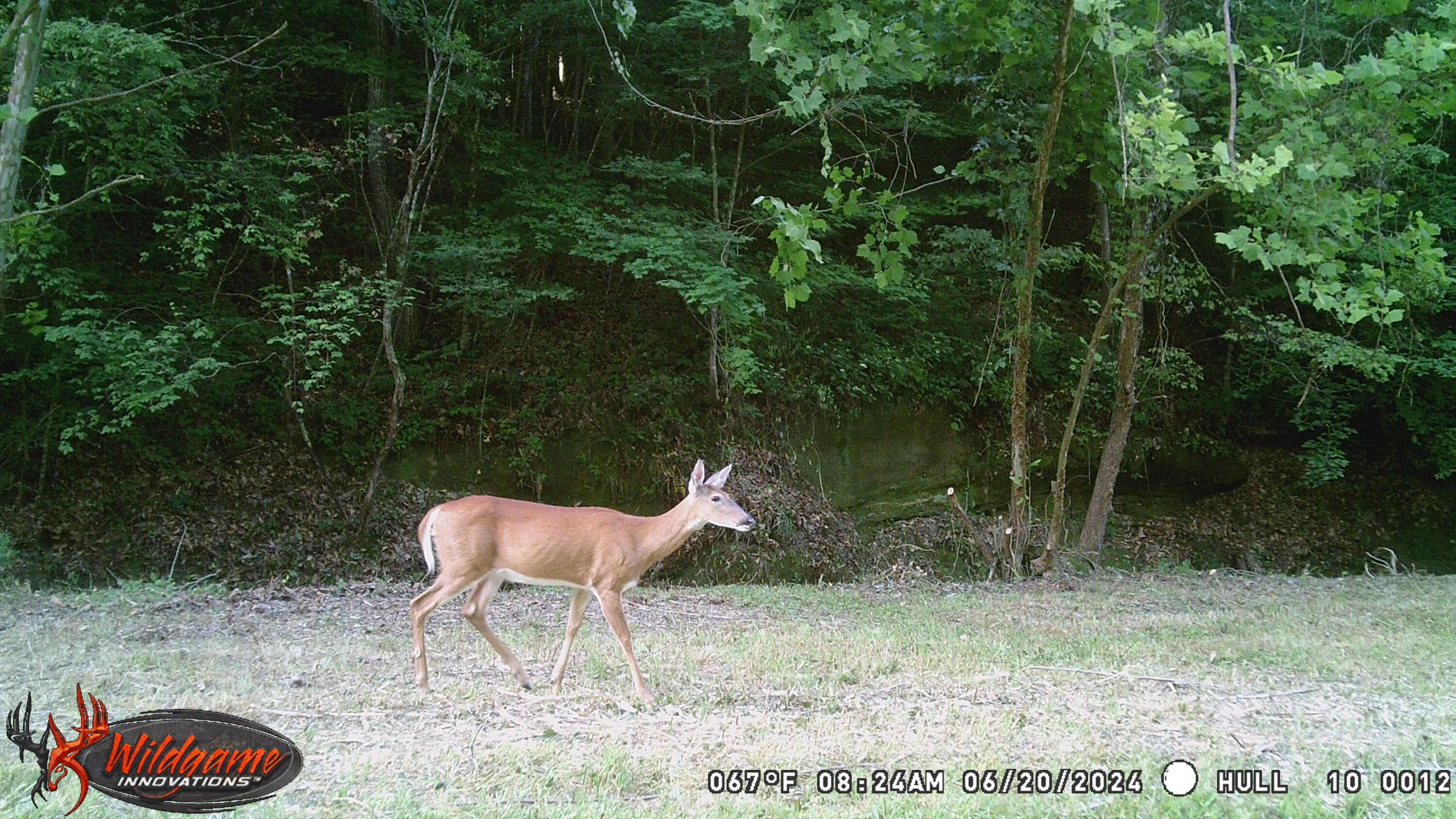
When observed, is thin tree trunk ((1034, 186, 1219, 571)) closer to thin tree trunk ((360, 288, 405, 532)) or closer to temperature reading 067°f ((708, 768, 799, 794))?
temperature reading 067°f ((708, 768, 799, 794))

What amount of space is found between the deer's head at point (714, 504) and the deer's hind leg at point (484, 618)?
1.02m

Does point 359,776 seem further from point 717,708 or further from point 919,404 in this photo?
point 919,404

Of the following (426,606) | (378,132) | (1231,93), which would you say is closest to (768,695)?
(426,606)

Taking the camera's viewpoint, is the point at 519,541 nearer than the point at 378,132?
Yes

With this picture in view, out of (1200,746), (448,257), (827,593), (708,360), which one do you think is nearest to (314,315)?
(448,257)

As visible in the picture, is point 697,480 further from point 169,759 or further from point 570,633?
point 169,759

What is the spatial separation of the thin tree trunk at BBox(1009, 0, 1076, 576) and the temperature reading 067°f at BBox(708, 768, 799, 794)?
5919mm

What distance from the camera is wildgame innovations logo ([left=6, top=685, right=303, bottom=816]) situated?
3143mm

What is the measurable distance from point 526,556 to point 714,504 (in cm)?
98

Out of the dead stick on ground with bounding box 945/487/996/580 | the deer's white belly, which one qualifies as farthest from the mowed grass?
the dead stick on ground with bounding box 945/487/996/580

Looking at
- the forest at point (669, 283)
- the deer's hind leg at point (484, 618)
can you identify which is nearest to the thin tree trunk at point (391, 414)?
the forest at point (669, 283)

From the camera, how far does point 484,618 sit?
4.89 meters

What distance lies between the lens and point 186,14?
9641mm

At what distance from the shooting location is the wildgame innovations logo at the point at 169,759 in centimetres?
314
